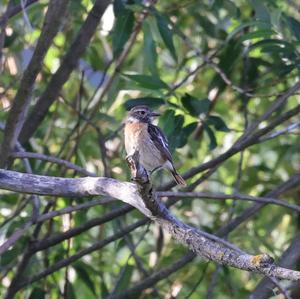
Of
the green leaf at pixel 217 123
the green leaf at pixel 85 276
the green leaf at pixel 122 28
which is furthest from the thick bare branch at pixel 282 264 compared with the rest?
the green leaf at pixel 122 28

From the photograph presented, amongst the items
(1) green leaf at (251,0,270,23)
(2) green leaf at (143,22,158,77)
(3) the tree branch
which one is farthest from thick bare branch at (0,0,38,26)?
(1) green leaf at (251,0,270,23)

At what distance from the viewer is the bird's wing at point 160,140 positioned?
6.24m

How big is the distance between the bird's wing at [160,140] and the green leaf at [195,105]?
28 cm

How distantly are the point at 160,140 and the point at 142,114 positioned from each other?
43 cm

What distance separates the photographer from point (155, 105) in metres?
6.14

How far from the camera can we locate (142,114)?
6.70 meters

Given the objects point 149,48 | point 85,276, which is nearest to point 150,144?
point 149,48

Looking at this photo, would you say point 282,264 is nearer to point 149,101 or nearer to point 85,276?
point 149,101

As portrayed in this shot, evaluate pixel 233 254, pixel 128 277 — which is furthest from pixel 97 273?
pixel 233 254

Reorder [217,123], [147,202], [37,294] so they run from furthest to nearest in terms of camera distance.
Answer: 1. [37,294]
2. [217,123]
3. [147,202]

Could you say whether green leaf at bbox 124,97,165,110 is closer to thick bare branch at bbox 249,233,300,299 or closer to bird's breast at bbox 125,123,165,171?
bird's breast at bbox 125,123,165,171

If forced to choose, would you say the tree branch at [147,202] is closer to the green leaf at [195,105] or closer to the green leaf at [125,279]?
the green leaf at [195,105]

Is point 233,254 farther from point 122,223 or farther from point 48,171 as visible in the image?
point 122,223

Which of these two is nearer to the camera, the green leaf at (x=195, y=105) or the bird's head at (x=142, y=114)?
the green leaf at (x=195, y=105)
